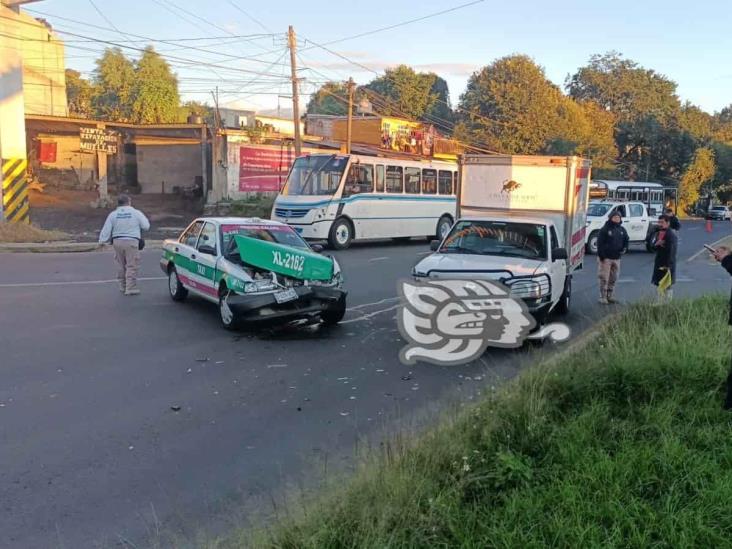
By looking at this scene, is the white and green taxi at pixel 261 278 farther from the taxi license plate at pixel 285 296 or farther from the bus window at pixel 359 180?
the bus window at pixel 359 180

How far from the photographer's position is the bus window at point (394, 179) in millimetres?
22469

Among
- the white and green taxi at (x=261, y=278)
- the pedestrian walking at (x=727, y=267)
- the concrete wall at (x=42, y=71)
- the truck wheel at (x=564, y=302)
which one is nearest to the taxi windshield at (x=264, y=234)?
the white and green taxi at (x=261, y=278)

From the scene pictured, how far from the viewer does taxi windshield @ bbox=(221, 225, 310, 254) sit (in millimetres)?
9641

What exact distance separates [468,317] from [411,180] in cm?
1586

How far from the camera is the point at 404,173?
23.2m

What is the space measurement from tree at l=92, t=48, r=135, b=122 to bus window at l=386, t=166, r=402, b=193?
40.0 m

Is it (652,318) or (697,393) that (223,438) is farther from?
(652,318)

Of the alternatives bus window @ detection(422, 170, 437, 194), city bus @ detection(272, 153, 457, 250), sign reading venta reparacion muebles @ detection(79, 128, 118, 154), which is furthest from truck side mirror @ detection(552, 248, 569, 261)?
sign reading venta reparacion muebles @ detection(79, 128, 118, 154)

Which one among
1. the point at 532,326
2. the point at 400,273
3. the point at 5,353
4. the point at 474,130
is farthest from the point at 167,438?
the point at 474,130

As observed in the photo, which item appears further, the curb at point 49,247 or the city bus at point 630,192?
the city bus at point 630,192

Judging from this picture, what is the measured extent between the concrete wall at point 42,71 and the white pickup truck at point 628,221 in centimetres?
3561

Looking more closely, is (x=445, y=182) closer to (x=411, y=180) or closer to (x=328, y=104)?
(x=411, y=180)

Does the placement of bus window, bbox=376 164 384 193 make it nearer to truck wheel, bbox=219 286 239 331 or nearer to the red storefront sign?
the red storefront sign

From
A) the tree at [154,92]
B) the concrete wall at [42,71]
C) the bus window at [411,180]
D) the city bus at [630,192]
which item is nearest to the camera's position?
the bus window at [411,180]
